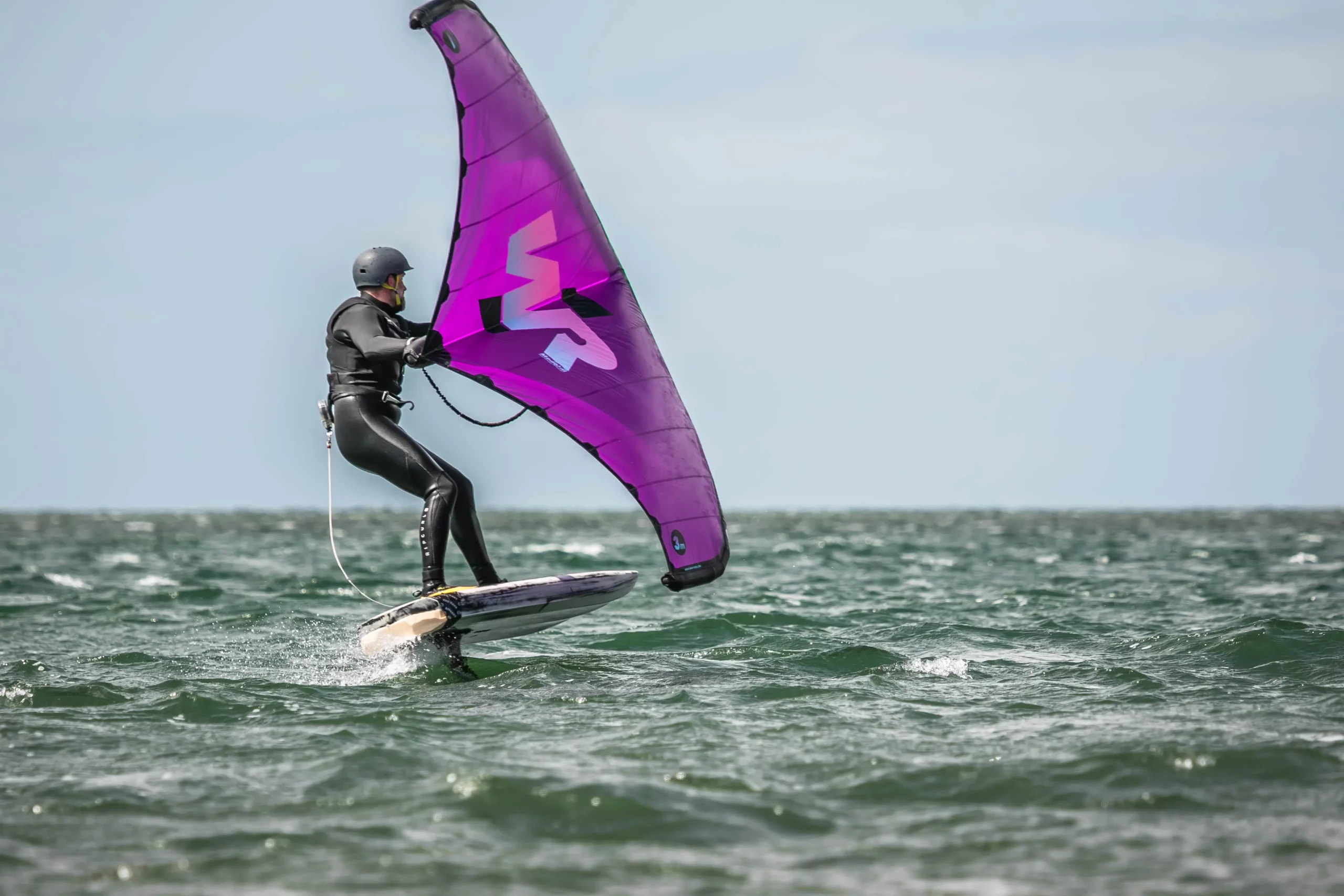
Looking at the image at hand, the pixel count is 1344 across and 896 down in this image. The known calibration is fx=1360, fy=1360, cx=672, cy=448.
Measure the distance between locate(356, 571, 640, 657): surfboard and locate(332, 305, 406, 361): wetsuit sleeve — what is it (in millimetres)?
1747

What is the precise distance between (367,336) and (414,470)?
102 centimetres

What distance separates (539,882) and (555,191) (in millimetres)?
5582

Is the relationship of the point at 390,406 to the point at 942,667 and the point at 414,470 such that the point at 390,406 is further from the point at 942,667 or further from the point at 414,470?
the point at 942,667

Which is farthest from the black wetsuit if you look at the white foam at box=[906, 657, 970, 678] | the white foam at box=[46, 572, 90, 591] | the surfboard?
the white foam at box=[46, 572, 90, 591]

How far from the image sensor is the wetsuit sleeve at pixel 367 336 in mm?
9602

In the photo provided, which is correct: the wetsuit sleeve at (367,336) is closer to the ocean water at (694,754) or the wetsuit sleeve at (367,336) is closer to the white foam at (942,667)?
the ocean water at (694,754)

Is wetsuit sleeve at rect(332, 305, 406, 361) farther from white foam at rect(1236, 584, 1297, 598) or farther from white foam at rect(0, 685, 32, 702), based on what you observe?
white foam at rect(1236, 584, 1297, 598)

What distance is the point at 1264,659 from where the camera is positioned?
10.8 m

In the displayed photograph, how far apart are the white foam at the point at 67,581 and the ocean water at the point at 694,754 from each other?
175 inches

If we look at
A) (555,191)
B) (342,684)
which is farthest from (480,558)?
(555,191)

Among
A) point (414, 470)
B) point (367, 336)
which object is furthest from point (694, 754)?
point (367, 336)

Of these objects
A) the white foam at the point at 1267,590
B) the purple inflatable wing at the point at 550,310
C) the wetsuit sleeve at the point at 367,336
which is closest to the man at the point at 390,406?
the wetsuit sleeve at the point at 367,336

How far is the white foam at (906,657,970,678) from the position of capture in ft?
33.7

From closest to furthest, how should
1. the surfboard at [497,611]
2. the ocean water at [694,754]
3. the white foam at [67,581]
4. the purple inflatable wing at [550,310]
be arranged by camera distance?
1. the ocean water at [694,754]
2. the surfboard at [497,611]
3. the purple inflatable wing at [550,310]
4. the white foam at [67,581]
